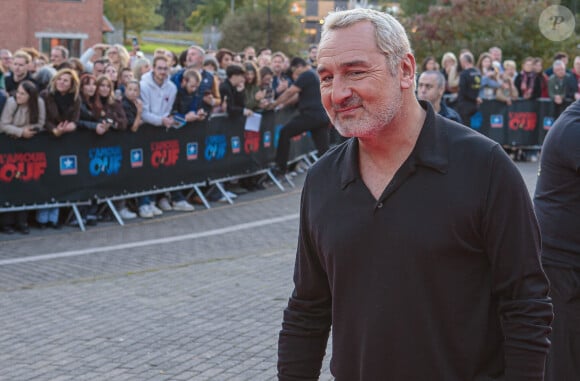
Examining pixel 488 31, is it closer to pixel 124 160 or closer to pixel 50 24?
pixel 124 160

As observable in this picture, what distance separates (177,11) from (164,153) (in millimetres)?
39291

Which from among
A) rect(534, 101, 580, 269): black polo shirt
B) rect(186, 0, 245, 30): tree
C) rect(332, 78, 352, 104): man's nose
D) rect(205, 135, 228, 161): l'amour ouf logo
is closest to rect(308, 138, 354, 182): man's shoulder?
rect(332, 78, 352, 104): man's nose

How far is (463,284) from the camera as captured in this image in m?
2.69

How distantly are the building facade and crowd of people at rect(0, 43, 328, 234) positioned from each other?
105ft

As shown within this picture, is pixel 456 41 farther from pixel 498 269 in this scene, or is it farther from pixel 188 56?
pixel 498 269

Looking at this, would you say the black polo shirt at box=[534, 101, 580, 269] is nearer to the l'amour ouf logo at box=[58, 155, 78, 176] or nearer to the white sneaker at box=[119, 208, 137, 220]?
the l'amour ouf logo at box=[58, 155, 78, 176]

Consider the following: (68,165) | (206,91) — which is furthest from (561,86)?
(68,165)

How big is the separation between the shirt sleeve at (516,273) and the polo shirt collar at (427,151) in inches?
5.7

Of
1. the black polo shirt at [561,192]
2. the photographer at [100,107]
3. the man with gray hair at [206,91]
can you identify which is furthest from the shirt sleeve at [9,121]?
the black polo shirt at [561,192]

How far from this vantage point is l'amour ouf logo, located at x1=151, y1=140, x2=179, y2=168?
1379 centimetres

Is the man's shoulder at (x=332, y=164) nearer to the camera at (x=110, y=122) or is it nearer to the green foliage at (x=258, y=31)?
the camera at (x=110, y=122)

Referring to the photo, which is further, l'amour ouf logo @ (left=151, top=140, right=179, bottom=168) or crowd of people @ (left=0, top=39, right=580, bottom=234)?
l'amour ouf logo @ (left=151, top=140, right=179, bottom=168)

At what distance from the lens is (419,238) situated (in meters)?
2.67

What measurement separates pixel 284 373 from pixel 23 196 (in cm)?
962
